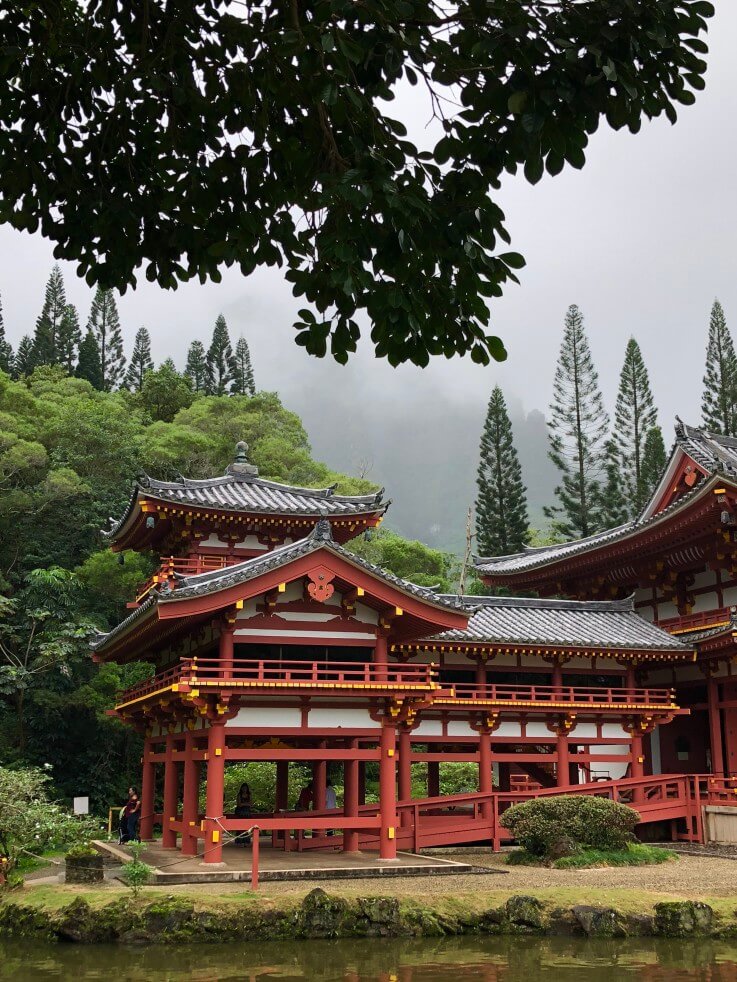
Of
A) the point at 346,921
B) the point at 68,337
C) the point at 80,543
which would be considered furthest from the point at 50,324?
the point at 346,921

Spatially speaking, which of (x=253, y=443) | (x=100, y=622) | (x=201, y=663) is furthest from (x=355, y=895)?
(x=253, y=443)

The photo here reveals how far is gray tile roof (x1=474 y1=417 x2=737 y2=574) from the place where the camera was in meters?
25.0

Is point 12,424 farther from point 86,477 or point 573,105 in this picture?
point 573,105

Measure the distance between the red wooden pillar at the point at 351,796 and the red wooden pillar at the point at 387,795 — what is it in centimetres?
63

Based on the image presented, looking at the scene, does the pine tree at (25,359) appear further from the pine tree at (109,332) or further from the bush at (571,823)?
the bush at (571,823)

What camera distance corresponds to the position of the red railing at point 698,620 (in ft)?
85.6

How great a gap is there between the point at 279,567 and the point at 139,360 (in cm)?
5925

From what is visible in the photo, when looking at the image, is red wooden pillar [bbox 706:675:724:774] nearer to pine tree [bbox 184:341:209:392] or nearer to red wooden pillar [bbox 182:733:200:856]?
red wooden pillar [bbox 182:733:200:856]

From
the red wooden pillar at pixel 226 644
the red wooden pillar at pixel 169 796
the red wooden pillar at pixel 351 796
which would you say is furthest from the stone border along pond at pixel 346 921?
the red wooden pillar at pixel 169 796

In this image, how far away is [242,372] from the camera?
7225 centimetres

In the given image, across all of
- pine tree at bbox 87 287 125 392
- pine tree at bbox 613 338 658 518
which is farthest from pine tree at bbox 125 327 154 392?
pine tree at bbox 613 338 658 518

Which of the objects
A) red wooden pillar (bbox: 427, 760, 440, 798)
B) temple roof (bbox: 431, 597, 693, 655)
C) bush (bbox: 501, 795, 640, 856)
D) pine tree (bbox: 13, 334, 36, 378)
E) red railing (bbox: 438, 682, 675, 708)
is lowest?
bush (bbox: 501, 795, 640, 856)

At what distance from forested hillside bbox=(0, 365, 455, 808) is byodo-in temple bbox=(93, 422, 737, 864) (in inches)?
347

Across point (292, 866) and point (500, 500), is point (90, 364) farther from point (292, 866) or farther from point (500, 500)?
point (292, 866)
